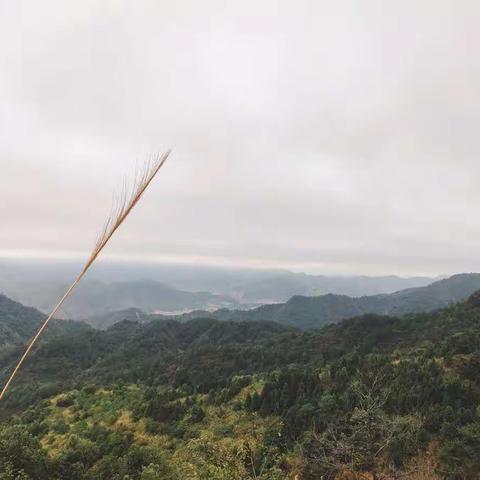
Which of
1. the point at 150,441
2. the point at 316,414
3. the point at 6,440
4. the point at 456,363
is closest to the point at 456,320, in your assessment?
the point at 456,363

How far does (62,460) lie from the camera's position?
79.4 ft

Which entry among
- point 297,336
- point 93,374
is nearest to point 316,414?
point 297,336

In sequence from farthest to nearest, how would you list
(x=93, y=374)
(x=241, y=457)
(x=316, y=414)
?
(x=93, y=374) → (x=316, y=414) → (x=241, y=457)

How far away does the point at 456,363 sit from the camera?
3241 cm

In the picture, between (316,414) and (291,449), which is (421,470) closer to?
(291,449)

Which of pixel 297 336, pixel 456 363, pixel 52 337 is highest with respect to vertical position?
pixel 456 363

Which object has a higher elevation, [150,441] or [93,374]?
[150,441]

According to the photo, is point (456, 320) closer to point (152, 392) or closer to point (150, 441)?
point (152, 392)

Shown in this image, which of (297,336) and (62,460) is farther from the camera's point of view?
(297,336)

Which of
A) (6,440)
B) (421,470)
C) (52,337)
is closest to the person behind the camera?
(421,470)

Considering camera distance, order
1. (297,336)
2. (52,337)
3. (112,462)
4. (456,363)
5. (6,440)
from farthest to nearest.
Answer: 1. (52,337)
2. (297,336)
3. (456,363)
4. (112,462)
5. (6,440)

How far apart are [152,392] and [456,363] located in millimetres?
29305

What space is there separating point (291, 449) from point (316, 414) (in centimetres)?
509

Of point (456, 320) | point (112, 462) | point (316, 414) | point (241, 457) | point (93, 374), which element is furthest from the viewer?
point (93, 374)
